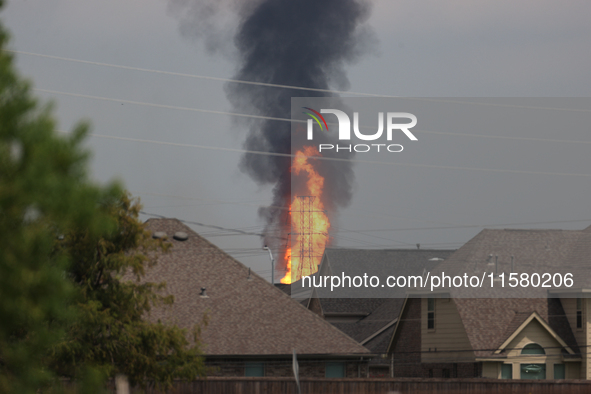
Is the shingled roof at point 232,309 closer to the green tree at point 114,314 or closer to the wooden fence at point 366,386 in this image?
the wooden fence at point 366,386

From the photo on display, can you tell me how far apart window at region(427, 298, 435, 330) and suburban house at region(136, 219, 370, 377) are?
611cm

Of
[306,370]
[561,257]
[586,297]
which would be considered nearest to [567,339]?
[586,297]

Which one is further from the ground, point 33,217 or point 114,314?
point 33,217

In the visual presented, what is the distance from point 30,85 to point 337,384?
20.1m

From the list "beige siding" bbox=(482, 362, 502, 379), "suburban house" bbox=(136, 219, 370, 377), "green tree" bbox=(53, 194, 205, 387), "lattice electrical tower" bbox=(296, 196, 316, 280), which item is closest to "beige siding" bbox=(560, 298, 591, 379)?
"beige siding" bbox=(482, 362, 502, 379)

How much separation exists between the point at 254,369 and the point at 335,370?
3.22m

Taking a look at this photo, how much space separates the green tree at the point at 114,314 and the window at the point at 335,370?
36.0ft

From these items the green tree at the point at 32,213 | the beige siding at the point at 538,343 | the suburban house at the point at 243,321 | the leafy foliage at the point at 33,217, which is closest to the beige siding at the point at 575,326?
the beige siding at the point at 538,343

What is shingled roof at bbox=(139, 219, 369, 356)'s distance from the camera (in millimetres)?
29594

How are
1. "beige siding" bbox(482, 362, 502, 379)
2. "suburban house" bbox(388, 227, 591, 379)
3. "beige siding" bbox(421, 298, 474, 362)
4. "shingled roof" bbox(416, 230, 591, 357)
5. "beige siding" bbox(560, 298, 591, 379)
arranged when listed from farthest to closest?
"beige siding" bbox(421, 298, 474, 362), "shingled roof" bbox(416, 230, 591, 357), "beige siding" bbox(560, 298, 591, 379), "suburban house" bbox(388, 227, 591, 379), "beige siding" bbox(482, 362, 502, 379)

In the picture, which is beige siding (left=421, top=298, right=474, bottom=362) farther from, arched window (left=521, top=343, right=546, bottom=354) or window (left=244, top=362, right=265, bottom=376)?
window (left=244, top=362, right=265, bottom=376)

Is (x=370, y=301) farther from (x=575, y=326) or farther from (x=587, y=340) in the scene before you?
(x=587, y=340)

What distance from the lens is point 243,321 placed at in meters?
30.4

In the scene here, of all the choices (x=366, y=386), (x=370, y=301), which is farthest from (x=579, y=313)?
(x=370, y=301)
